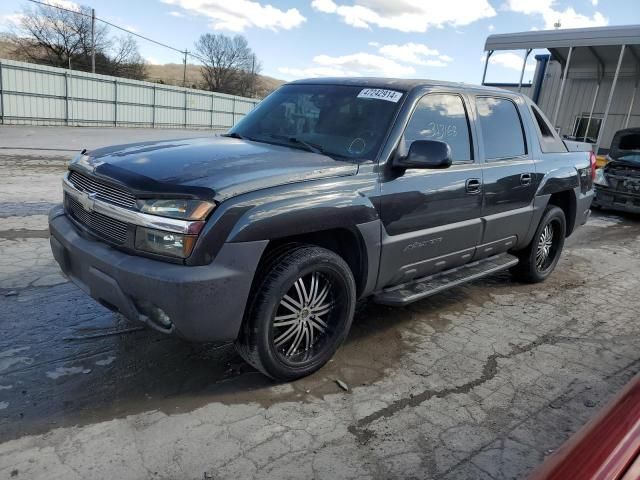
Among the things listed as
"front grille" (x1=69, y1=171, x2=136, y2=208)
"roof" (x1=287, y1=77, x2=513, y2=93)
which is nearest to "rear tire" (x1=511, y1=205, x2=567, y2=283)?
"roof" (x1=287, y1=77, x2=513, y2=93)

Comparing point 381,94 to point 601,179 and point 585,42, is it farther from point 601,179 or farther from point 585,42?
point 585,42

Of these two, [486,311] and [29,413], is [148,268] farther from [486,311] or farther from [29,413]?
[486,311]

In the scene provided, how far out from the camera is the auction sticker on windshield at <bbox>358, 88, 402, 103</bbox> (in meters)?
3.64

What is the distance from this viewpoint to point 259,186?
276 cm

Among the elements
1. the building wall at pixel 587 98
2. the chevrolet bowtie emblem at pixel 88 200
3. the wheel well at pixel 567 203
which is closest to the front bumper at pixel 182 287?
the chevrolet bowtie emblem at pixel 88 200

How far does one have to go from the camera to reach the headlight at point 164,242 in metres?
2.58

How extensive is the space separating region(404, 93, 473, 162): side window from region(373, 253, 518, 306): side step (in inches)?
37.0

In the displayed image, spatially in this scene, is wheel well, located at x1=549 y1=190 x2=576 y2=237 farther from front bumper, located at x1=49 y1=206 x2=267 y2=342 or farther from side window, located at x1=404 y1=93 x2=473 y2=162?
front bumper, located at x1=49 y1=206 x2=267 y2=342

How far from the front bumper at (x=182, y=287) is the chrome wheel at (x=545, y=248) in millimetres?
3718

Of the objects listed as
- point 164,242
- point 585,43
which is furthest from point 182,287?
point 585,43

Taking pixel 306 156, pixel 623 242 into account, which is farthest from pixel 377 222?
pixel 623 242

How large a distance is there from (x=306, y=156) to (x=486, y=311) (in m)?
2.38

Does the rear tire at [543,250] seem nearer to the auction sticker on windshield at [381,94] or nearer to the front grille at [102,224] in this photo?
the auction sticker on windshield at [381,94]

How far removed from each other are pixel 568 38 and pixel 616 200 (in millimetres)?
6271
